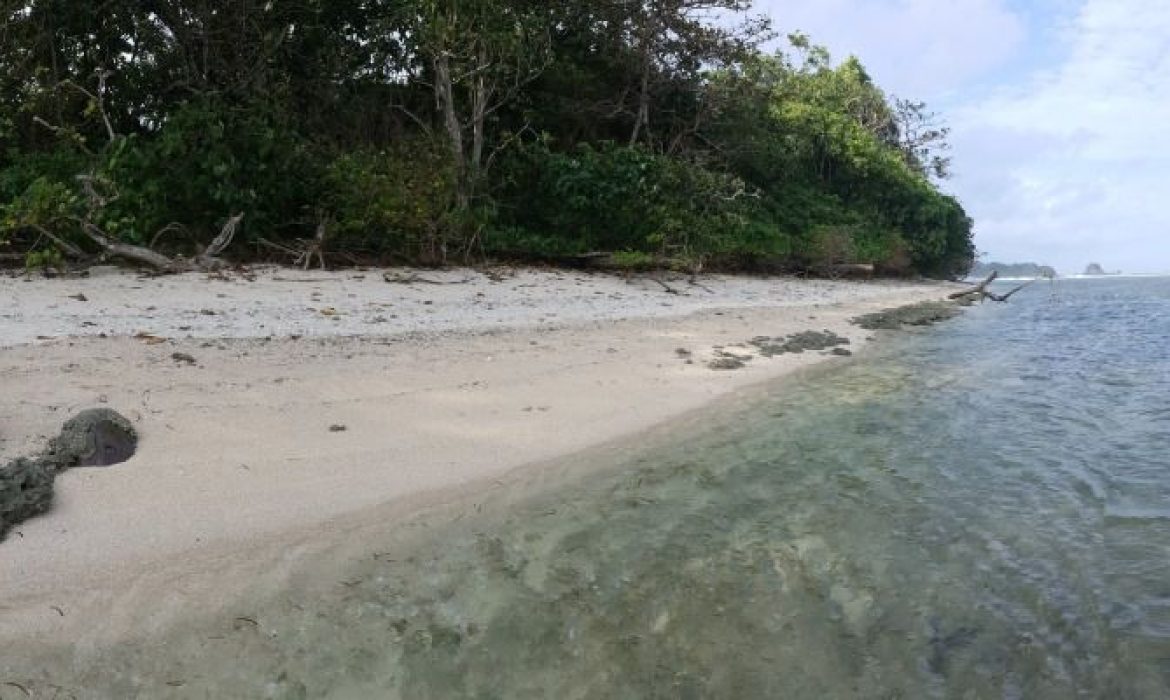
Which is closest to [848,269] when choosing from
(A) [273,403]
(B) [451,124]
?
(B) [451,124]

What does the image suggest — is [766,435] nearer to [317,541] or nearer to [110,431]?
[317,541]

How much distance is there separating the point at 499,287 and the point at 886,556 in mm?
9564

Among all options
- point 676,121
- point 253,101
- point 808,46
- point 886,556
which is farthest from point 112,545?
point 808,46

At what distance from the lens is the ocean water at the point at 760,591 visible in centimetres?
323

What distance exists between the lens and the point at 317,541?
4.23 m

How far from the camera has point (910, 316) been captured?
20.0 meters

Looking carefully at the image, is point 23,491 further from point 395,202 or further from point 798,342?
point 798,342

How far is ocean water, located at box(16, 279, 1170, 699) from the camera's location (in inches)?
127

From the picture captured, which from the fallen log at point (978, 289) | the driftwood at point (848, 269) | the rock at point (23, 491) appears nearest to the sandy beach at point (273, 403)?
the rock at point (23, 491)

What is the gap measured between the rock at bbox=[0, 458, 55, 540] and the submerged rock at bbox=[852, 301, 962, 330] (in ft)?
50.4

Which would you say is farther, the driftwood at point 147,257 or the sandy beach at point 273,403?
the driftwood at point 147,257

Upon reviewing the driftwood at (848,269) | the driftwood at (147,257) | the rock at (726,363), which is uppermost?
the driftwood at (848,269)

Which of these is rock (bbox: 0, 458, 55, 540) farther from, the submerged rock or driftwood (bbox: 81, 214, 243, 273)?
the submerged rock

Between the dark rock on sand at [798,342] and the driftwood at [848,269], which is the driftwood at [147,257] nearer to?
the dark rock on sand at [798,342]
